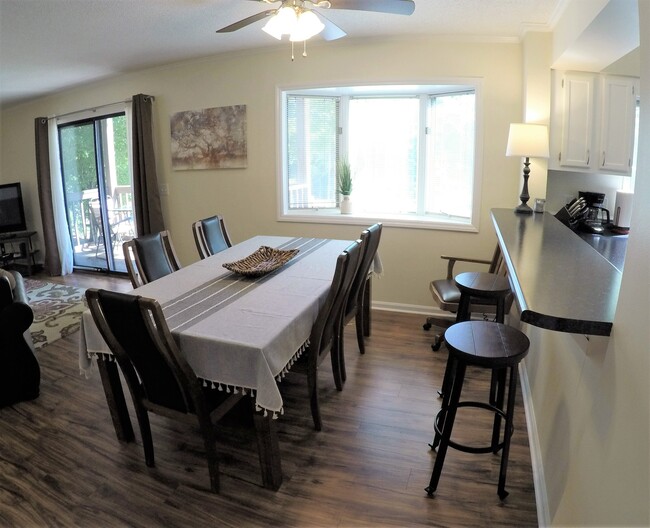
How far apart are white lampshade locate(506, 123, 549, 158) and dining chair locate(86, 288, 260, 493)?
2586 millimetres

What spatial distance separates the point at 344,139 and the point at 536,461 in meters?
3.35

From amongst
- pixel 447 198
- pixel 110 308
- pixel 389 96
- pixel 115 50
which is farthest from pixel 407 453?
pixel 115 50

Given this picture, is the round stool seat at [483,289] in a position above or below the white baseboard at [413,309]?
above

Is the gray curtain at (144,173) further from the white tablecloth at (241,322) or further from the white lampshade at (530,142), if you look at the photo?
the white lampshade at (530,142)

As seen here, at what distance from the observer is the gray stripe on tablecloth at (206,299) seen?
6.50 ft

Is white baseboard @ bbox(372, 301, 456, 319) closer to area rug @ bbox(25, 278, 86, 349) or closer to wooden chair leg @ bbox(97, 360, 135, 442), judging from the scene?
wooden chair leg @ bbox(97, 360, 135, 442)

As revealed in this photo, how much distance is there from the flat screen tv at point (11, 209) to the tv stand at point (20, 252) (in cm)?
10

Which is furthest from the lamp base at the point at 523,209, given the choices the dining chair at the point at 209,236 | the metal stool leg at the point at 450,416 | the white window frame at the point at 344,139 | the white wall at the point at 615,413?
the dining chair at the point at 209,236

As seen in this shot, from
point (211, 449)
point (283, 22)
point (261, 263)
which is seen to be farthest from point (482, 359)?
point (283, 22)

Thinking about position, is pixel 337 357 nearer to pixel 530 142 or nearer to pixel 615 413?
pixel 615 413

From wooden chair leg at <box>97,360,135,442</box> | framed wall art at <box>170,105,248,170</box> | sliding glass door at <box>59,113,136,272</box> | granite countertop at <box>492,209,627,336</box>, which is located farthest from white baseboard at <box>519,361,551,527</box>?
sliding glass door at <box>59,113,136,272</box>

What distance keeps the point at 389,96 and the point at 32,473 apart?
401cm

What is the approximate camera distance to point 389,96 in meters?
4.28

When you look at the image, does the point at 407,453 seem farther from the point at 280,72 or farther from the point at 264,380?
the point at 280,72
